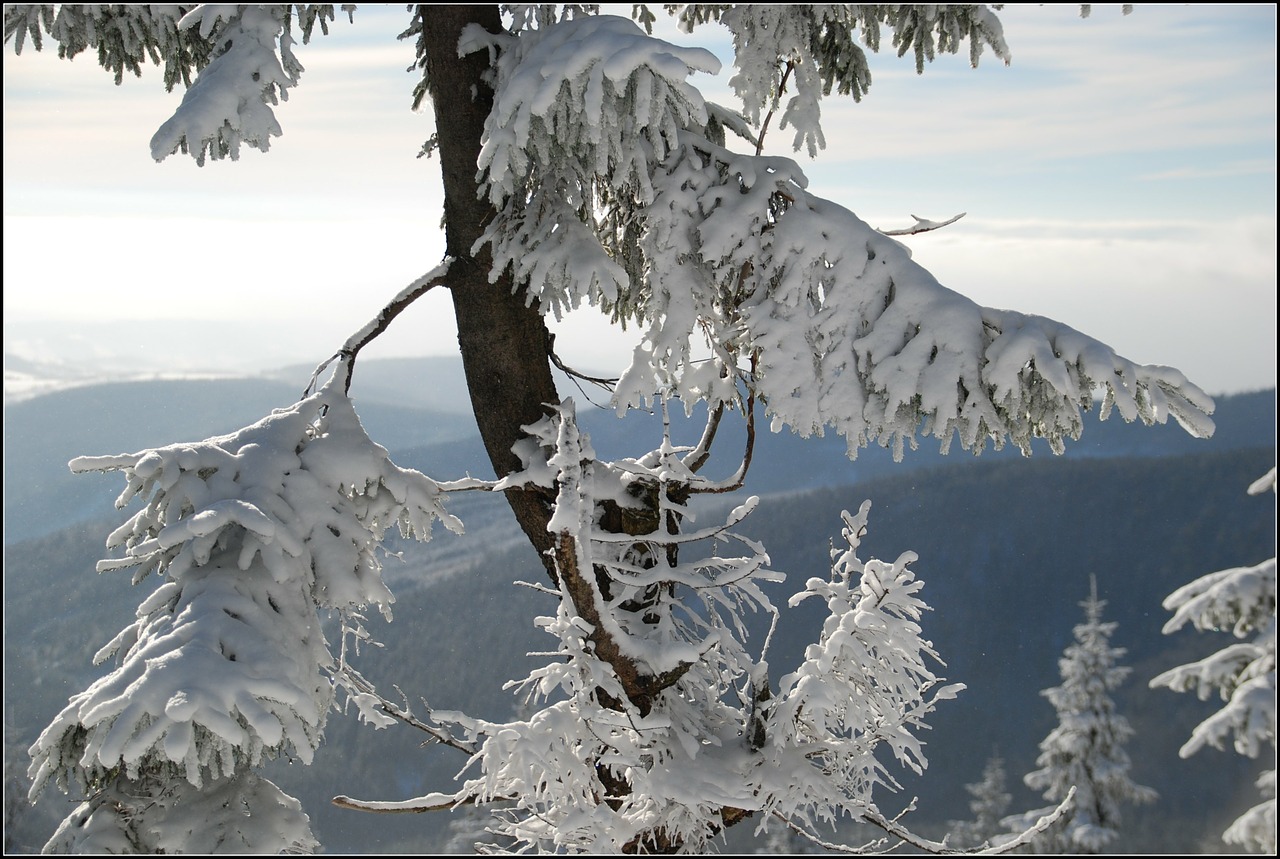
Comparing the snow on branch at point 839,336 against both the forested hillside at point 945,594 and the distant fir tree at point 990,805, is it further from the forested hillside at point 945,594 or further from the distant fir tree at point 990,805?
the forested hillside at point 945,594

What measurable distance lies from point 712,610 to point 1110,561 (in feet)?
426

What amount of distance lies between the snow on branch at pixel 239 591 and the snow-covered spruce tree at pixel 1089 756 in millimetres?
25279

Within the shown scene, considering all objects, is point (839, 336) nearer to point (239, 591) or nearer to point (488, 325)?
point (488, 325)

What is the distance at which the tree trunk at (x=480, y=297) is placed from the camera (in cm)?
465

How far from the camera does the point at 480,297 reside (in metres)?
4.79

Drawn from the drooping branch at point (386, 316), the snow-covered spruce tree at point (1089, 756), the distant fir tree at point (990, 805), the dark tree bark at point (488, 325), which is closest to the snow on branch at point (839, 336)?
the dark tree bark at point (488, 325)

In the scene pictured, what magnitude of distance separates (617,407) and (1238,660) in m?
8.74

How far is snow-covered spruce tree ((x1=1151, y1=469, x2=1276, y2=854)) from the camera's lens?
841cm

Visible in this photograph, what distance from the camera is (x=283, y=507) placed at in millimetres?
3572

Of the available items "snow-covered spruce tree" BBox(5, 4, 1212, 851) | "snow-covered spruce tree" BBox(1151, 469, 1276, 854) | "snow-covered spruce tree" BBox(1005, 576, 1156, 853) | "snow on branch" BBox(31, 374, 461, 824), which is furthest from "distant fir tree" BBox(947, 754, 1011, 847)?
"snow on branch" BBox(31, 374, 461, 824)

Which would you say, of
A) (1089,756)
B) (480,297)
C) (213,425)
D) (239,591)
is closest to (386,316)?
(480,297)

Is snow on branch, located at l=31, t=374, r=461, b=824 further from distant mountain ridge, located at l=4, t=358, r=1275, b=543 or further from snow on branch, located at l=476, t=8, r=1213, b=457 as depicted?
distant mountain ridge, located at l=4, t=358, r=1275, b=543

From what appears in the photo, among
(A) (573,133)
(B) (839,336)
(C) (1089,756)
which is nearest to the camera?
(A) (573,133)

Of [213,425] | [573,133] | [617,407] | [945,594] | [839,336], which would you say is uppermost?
[573,133]
